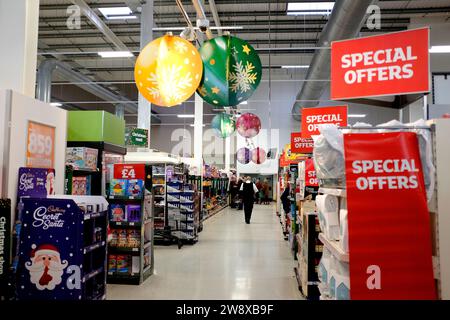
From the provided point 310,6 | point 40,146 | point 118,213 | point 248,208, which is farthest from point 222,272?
point 310,6

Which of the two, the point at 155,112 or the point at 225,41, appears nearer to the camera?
the point at 225,41

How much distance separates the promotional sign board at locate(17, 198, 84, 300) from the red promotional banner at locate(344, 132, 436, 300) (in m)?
1.79

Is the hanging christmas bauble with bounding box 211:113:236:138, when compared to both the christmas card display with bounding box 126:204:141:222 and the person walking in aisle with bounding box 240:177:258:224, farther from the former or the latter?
the christmas card display with bounding box 126:204:141:222

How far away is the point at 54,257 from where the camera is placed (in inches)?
107

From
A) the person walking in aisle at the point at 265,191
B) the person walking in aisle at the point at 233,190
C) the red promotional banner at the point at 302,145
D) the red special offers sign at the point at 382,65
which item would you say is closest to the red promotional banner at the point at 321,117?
the red promotional banner at the point at 302,145

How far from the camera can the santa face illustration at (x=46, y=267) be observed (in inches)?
106

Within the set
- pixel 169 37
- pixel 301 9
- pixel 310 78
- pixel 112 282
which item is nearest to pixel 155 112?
pixel 310 78

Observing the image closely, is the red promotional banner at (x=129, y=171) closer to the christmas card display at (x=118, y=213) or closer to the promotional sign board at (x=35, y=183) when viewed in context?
the christmas card display at (x=118, y=213)

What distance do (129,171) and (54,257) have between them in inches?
157

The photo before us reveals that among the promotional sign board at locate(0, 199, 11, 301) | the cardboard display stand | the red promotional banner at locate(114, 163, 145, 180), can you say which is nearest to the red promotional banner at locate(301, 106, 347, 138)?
the red promotional banner at locate(114, 163, 145, 180)

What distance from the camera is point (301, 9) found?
1137 centimetres

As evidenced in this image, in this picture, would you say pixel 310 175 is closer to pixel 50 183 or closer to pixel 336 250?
pixel 336 250
